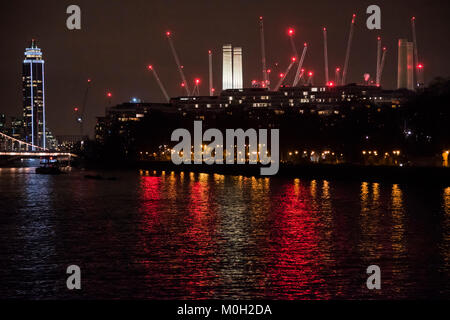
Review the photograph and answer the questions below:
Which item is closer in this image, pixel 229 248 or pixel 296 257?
pixel 296 257

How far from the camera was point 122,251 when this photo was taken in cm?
2331

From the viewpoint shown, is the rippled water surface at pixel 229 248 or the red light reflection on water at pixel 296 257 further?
the rippled water surface at pixel 229 248

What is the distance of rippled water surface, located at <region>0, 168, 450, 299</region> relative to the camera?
17.2 metres

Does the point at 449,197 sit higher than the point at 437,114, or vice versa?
the point at 437,114

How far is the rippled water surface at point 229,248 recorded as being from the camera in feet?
56.4

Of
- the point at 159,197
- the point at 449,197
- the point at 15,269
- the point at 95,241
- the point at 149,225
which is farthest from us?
the point at 159,197

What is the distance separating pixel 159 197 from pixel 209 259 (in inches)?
1197

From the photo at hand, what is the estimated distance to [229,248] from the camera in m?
23.9

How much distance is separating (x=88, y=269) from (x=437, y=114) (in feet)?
195

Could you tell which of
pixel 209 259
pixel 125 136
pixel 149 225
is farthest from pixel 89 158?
pixel 209 259

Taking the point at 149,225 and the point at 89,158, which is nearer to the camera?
the point at 149,225

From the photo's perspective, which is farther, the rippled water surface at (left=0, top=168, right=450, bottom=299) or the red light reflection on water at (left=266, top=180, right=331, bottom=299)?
the rippled water surface at (left=0, top=168, right=450, bottom=299)
